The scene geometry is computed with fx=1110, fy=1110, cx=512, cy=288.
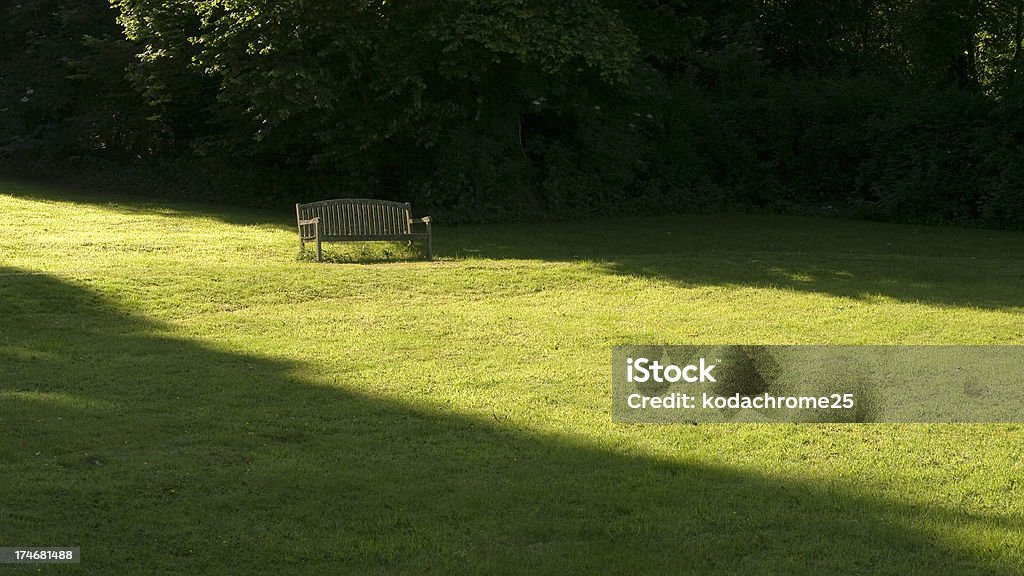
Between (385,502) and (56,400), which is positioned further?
(56,400)

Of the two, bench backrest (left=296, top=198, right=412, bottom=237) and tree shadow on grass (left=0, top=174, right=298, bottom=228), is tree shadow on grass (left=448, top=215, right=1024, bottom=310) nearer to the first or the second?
bench backrest (left=296, top=198, right=412, bottom=237)

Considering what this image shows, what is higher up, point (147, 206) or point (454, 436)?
point (147, 206)

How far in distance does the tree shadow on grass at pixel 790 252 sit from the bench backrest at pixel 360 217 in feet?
2.95

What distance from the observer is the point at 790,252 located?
57.7 feet

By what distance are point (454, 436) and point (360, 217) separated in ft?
34.0

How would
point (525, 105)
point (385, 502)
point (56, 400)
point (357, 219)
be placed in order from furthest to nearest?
point (525, 105)
point (357, 219)
point (56, 400)
point (385, 502)

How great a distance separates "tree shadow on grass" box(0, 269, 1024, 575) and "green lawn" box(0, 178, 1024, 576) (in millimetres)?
20

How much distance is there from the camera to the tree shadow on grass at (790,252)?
14.1 metres

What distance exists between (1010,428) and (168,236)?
48.9 ft

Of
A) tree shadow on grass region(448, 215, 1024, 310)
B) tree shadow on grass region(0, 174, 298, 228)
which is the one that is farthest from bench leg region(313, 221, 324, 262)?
tree shadow on grass region(0, 174, 298, 228)

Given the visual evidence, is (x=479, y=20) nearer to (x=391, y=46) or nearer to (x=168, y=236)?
(x=391, y=46)

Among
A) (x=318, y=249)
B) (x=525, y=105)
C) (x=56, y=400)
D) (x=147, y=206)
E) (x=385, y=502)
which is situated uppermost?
(x=525, y=105)

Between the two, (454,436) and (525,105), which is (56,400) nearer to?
(454,436)

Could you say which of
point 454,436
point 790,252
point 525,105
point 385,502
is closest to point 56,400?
point 454,436
